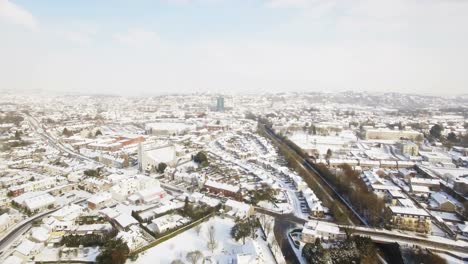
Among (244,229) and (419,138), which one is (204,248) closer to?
(244,229)

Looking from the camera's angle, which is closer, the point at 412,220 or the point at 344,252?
the point at 344,252

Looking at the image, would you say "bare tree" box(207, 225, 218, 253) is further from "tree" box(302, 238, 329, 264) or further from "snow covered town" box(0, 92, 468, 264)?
"tree" box(302, 238, 329, 264)

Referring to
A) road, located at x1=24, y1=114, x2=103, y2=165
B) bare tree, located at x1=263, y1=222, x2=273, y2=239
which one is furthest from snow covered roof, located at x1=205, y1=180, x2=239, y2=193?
road, located at x1=24, y1=114, x2=103, y2=165

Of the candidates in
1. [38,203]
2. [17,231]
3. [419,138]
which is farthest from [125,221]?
[419,138]

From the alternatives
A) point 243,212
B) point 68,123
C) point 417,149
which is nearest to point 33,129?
point 68,123

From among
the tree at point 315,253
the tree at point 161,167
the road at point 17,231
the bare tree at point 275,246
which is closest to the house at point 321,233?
the tree at point 315,253

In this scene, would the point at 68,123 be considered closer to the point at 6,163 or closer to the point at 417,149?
the point at 6,163
